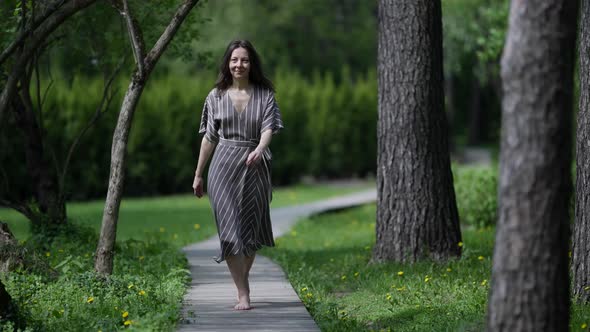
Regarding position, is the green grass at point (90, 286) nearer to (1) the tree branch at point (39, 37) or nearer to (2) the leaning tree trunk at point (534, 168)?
(1) the tree branch at point (39, 37)

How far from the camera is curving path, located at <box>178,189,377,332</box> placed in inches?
260

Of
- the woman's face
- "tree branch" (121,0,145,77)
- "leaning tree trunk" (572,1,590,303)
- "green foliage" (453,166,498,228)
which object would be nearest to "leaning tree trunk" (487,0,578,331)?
"leaning tree trunk" (572,1,590,303)

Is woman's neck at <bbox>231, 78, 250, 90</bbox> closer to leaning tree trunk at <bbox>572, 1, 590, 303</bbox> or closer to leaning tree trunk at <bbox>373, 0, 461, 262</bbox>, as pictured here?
leaning tree trunk at <bbox>572, 1, 590, 303</bbox>

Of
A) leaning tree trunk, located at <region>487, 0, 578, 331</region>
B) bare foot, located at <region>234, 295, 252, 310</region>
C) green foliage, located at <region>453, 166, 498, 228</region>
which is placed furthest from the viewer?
green foliage, located at <region>453, 166, 498, 228</region>

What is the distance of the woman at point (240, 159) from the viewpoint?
732 cm

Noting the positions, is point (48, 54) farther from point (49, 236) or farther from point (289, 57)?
point (289, 57)

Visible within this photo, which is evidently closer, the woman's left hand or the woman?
the woman's left hand

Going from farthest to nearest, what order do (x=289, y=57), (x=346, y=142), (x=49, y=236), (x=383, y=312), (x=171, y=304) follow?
(x=289, y=57) → (x=346, y=142) → (x=49, y=236) → (x=383, y=312) → (x=171, y=304)

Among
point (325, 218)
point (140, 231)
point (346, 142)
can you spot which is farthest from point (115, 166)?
point (346, 142)

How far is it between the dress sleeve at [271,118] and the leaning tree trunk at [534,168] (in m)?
2.74

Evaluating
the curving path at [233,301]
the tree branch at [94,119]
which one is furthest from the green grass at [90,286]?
the tree branch at [94,119]

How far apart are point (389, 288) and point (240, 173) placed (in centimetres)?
220

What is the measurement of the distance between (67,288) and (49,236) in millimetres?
→ 3479

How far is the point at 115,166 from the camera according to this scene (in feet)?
25.7
